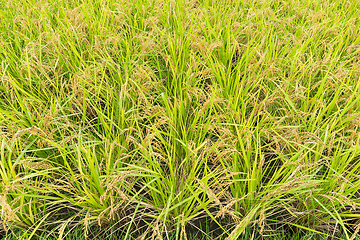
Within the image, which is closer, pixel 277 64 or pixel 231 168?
pixel 231 168

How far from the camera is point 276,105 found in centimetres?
167

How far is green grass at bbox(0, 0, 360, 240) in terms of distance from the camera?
3.86 ft

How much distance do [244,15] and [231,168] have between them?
5.72 feet

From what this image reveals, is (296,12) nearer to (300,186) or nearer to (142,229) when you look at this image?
(300,186)

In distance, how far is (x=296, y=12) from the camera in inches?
97.3

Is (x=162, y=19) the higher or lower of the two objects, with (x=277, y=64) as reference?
higher

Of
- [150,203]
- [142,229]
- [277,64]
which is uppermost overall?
[277,64]

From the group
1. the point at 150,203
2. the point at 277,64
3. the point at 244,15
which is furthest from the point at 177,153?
the point at 244,15

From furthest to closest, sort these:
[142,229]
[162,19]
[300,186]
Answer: [162,19], [142,229], [300,186]

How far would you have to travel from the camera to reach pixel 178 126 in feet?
4.79

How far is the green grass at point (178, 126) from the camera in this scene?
3.86 ft

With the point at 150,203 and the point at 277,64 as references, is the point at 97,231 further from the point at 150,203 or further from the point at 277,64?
the point at 277,64

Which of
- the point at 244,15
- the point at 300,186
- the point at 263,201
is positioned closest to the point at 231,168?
the point at 263,201

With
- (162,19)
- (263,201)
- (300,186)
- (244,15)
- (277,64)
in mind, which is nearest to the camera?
(300,186)
